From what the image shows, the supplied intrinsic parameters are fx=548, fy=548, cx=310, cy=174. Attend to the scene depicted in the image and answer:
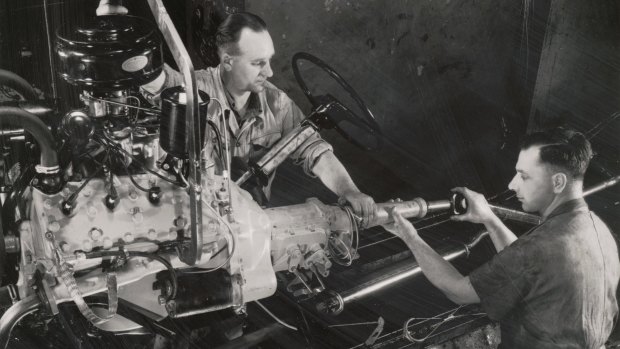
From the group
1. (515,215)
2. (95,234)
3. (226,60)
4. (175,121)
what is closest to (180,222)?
(95,234)

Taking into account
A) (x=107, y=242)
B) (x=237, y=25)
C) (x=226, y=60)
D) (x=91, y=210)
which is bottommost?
(x=107, y=242)

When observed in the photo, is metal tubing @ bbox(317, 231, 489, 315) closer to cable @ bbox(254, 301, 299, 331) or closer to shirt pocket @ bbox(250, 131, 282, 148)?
cable @ bbox(254, 301, 299, 331)

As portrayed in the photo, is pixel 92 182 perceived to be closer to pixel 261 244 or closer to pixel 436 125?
pixel 261 244

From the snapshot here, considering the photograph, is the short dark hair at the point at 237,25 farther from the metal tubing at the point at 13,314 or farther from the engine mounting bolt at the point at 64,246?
the metal tubing at the point at 13,314

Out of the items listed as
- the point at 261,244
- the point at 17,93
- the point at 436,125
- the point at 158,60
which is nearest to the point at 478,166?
the point at 436,125

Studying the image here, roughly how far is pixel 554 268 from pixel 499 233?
364mm

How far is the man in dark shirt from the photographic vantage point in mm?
1955

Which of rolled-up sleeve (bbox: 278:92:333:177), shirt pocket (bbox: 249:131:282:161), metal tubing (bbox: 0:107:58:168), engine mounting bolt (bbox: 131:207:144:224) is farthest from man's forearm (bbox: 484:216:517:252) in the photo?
metal tubing (bbox: 0:107:58:168)

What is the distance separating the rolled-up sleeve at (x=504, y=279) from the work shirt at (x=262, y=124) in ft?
2.80

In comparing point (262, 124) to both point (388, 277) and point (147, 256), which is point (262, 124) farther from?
point (147, 256)

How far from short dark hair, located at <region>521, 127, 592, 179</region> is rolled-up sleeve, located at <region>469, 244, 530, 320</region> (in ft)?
1.12

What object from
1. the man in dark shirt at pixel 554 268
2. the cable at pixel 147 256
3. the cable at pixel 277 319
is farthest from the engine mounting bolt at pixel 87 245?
the man in dark shirt at pixel 554 268

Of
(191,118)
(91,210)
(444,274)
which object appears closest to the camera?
(191,118)

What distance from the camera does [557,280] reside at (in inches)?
76.7
